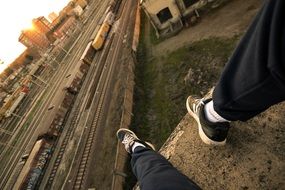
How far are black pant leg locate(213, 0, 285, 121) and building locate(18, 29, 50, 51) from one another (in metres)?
60.5

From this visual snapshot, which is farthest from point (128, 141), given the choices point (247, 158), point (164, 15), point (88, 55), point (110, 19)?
point (110, 19)

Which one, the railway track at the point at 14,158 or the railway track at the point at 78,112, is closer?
the railway track at the point at 78,112

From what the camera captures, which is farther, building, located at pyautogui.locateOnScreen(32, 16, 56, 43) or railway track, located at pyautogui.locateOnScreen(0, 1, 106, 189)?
building, located at pyautogui.locateOnScreen(32, 16, 56, 43)

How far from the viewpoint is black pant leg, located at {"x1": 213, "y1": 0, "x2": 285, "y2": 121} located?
4.07 ft

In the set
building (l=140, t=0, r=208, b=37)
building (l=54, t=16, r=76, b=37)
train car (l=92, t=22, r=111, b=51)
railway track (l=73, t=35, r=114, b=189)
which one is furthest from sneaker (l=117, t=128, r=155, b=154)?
building (l=54, t=16, r=76, b=37)

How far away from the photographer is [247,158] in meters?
3.26

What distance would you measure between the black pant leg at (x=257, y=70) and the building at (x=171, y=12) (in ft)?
64.7

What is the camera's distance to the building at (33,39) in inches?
2238

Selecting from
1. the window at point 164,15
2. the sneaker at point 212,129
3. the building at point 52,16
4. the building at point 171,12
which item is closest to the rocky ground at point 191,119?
the sneaker at point 212,129

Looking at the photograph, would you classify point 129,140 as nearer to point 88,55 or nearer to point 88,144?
point 88,144

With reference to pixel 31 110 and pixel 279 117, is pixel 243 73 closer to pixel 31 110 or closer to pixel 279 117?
pixel 279 117

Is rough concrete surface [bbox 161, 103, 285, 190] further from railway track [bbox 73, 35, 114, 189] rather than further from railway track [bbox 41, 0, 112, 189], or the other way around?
railway track [bbox 41, 0, 112, 189]

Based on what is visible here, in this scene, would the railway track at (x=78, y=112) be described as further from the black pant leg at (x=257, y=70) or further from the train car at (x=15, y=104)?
the black pant leg at (x=257, y=70)

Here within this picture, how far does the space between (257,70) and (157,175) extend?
1456 mm
